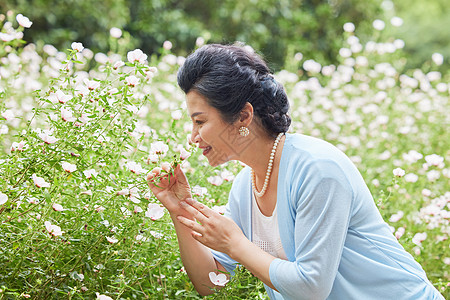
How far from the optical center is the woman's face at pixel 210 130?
160 cm

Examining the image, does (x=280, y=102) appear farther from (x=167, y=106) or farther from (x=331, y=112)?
(x=331, y=112)

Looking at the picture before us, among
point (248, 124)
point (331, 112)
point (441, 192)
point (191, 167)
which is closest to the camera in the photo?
point (248, 124)

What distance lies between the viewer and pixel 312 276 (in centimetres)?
147

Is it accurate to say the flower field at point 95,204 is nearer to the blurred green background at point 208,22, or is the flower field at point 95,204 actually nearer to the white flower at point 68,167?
the white flower at point 68,167

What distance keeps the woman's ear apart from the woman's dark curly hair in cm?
1

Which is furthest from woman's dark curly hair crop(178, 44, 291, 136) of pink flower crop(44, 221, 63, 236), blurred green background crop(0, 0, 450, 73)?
blurred green background crop(0, 0, 450, 73)

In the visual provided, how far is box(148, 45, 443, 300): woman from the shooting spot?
1.47 metres

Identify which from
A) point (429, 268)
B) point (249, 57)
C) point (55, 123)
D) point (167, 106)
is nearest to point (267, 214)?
point (249, 57)

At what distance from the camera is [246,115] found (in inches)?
63.9

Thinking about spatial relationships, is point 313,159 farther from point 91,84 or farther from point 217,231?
point 91,84

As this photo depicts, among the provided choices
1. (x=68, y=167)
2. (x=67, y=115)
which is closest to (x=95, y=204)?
(x=68, y=167)

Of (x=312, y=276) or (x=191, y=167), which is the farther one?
(x=191, y=167)

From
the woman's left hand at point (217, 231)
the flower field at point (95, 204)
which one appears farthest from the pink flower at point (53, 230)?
the woman's left hand at point (217, 231)

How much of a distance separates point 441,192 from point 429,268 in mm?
654
